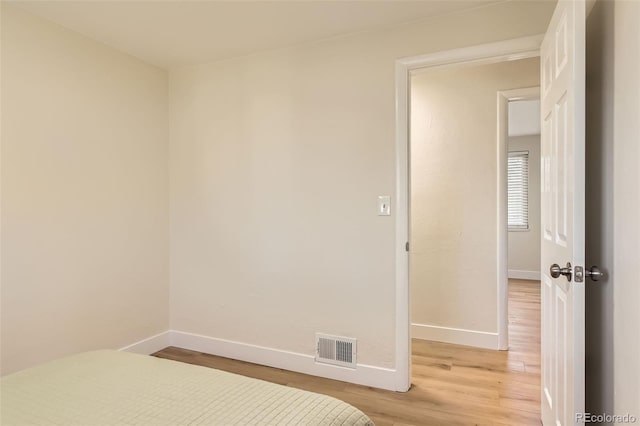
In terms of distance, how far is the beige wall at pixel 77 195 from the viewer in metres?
2.13

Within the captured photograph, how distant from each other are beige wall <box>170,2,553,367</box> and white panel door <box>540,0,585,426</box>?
0.63 metres

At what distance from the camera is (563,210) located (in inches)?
58.7

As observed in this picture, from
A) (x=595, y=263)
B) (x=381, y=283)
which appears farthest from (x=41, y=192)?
(x=595, y=263)

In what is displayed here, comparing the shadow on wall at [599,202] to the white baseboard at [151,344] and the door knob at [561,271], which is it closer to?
the door knob at [561,271]

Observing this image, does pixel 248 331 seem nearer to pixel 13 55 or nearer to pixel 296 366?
pixel 296 366

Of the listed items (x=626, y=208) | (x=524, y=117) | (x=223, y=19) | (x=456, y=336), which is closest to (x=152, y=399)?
(x=626, y=208)

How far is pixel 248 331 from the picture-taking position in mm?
2871

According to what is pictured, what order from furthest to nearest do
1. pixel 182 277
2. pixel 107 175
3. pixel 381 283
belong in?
pixel 182 277 < pixel 107 175 < pixel 381 283

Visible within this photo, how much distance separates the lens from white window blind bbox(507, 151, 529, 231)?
6.16 meters

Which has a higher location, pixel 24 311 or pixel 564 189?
pixel 564 189

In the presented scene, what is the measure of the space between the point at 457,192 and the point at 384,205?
1.18 m

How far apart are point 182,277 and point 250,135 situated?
1359mm

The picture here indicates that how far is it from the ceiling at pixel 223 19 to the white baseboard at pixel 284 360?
2.26 m

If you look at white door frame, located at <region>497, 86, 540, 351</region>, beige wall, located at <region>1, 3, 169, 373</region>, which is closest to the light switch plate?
white door frame, located at <region>497, 86, 540, 351</region>
